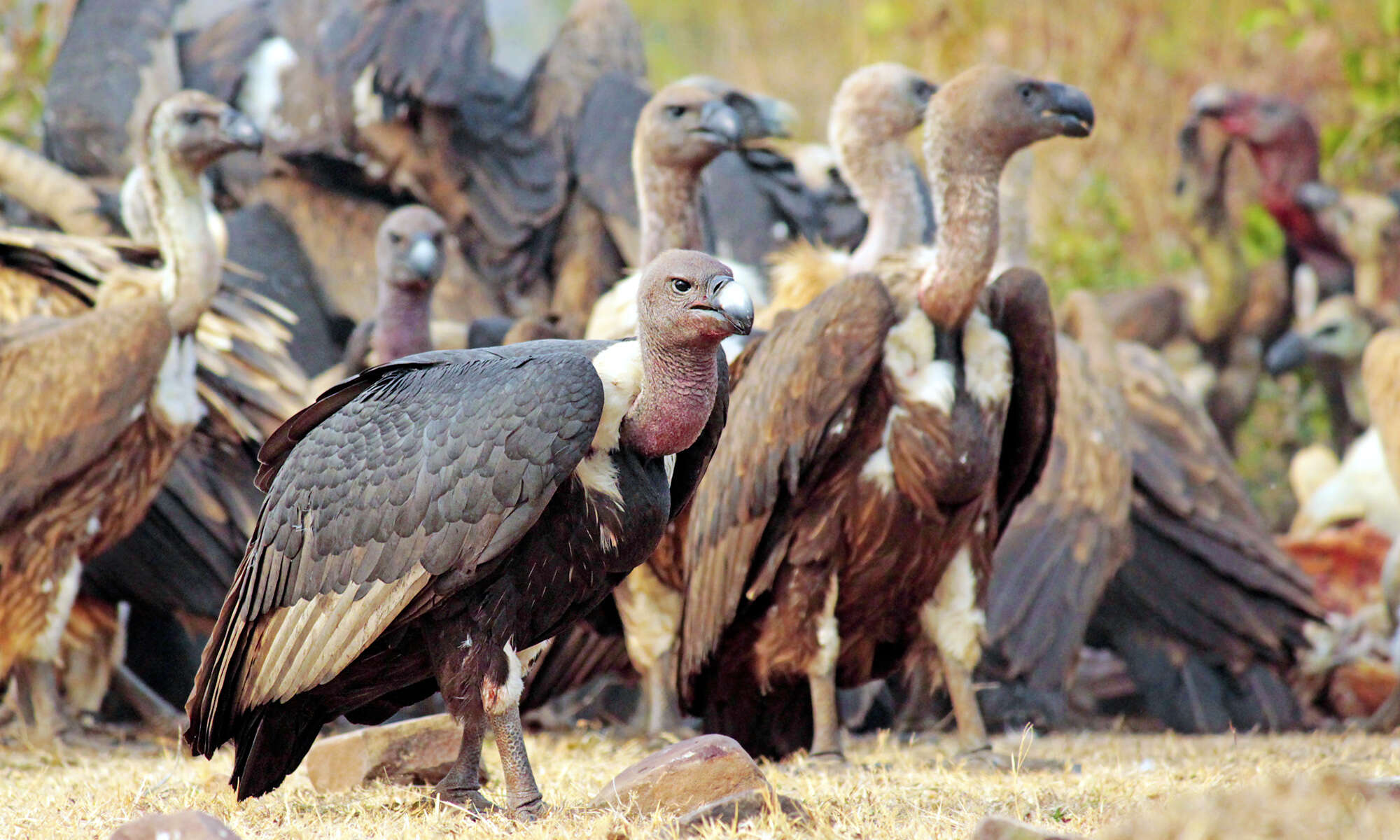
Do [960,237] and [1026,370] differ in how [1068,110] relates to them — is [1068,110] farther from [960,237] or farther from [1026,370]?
[1026,370]

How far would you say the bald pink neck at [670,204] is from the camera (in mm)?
5664

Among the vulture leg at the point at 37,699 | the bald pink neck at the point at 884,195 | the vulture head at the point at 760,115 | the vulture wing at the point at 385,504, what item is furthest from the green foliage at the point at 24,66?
the vulture wing at the point at 385,504

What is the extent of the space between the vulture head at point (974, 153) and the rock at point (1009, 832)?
6.80ft

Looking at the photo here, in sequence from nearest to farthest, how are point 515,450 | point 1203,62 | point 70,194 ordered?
point 515,450 < point 70,194 < point 1203,62

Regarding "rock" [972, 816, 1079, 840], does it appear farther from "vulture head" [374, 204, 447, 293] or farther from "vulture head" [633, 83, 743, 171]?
"vulture head" [374, 204, 447, 293]

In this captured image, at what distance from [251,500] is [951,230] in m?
2.82

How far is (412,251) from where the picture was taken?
5883mm

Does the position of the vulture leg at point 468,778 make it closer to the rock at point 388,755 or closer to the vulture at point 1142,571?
the rock at point 388,755

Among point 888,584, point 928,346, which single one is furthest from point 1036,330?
point 888,584

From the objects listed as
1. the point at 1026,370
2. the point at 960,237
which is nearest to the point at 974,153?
the point at 960,237

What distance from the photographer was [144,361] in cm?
504

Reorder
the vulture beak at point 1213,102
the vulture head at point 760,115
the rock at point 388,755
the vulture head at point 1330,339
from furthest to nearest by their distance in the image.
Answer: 1. the vulture beak at point 1213,102
2. the vulture head at point 1330,339
3. the vulture head at point 760,115
4. the rock at point 388,755

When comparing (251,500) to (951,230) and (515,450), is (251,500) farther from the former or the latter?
(515,450)

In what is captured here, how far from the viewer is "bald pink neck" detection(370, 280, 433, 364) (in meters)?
5.88
